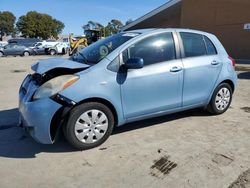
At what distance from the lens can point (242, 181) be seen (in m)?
3.25

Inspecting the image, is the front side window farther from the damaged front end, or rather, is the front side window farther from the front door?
the damaged front end

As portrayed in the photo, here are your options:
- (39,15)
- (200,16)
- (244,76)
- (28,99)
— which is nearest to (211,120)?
(28,99)

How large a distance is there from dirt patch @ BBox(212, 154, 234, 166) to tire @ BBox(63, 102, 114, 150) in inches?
59.0

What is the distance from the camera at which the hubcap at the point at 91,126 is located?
394cm

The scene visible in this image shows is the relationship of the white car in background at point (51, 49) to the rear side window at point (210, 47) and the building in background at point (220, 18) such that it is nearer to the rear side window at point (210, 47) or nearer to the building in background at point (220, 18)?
the building in background at point (220, 18)

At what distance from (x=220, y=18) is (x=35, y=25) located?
211ft

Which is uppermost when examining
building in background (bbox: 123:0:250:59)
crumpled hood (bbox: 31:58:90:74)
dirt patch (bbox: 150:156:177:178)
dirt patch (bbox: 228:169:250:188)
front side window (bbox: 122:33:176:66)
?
building in background (bbox: 123:0:250:59)

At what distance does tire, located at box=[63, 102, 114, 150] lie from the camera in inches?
152

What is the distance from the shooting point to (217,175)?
11.1 feet

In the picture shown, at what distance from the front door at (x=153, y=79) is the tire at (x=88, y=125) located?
1.19 feet

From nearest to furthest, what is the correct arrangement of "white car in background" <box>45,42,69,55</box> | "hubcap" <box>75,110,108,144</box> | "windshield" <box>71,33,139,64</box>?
"hubcap" <box>75,110,108,144</box>, "windshield" <box>71,33,139,64</box>, "white car in background" <box>45,42,69,55</box>

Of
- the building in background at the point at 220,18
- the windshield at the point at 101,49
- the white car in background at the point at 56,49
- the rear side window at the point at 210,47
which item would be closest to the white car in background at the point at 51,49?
the white car in background at the point at 56,49

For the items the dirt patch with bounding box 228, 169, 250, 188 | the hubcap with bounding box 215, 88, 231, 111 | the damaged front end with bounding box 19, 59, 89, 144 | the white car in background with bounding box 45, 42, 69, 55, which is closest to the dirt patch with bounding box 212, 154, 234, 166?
the dirt patch with bounding box 228, 169, 250, 188

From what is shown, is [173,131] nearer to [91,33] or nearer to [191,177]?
[191,177]
